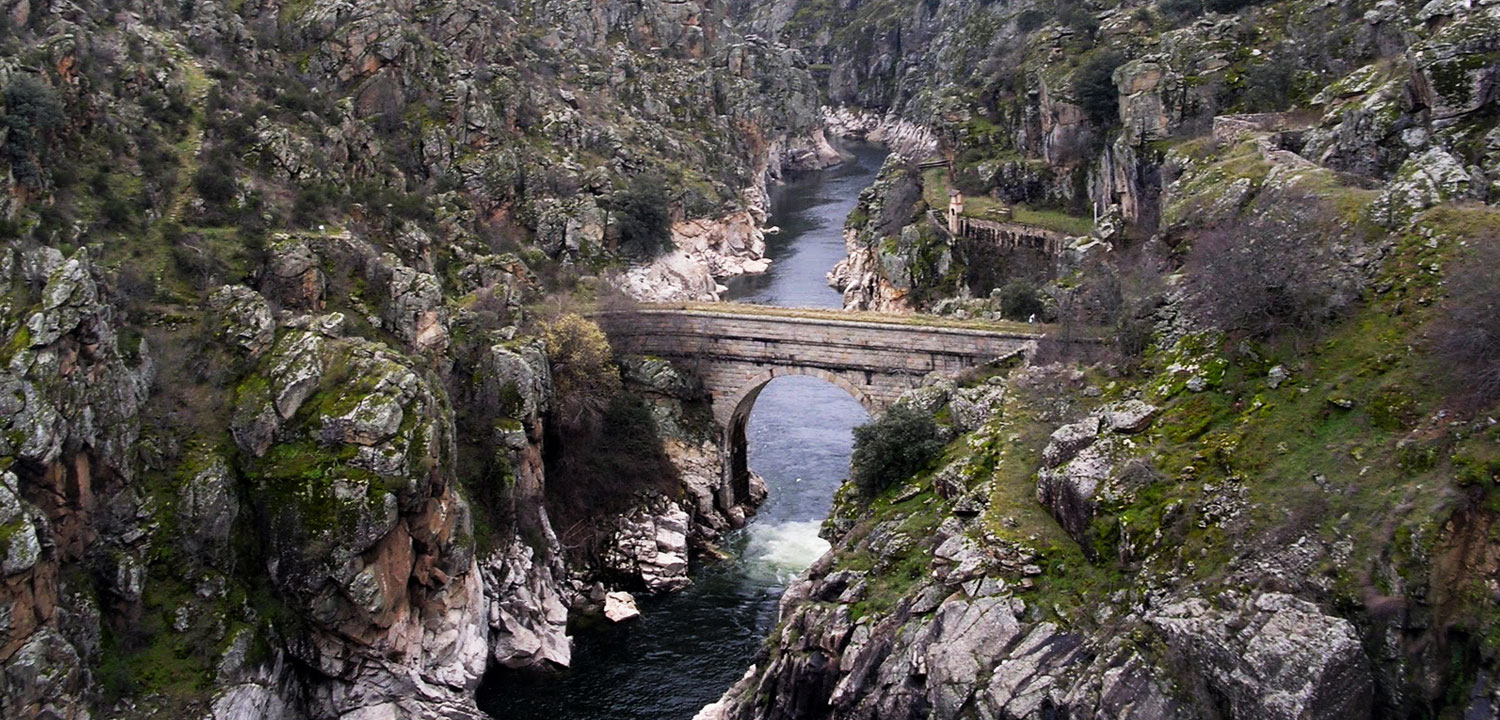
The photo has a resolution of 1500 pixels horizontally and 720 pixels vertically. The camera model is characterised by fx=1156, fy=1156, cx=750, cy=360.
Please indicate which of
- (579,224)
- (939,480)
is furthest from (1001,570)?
(579,224)

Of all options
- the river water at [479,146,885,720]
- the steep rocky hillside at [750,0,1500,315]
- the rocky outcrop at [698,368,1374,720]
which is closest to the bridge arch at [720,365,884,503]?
the river water at [479,146,885,720]

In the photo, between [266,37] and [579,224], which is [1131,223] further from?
[266,37]

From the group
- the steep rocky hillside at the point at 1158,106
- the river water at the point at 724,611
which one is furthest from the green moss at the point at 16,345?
the steep rocky hillside at the point at 1158,106

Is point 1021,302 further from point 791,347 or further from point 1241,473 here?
point 1241,473

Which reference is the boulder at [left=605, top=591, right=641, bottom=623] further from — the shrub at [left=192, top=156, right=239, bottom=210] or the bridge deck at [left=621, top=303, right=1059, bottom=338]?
the shrub at [left=192, top=156, right=239, bottom=210]

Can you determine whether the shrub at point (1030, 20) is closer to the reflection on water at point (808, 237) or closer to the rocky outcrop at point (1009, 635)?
the reflection on water at point (808, 237)

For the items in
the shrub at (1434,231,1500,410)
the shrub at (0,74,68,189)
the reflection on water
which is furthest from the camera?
the reflection on water

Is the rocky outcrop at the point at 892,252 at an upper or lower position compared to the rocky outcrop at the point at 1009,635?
lower
